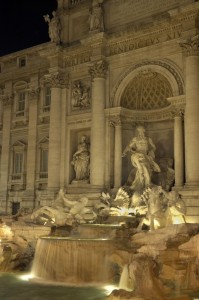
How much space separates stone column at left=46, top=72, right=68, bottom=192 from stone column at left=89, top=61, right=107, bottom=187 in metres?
2.49

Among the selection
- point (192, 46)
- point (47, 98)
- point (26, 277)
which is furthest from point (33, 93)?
point (26, 277)

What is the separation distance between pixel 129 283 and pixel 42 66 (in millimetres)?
17514

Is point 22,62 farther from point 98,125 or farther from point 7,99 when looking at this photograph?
point 98,125

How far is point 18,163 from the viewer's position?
27125 mm

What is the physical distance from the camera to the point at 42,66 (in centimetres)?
2659

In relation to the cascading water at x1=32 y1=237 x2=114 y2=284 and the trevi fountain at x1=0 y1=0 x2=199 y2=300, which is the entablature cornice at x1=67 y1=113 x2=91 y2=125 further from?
the cascading water at x1=32 y1=237 x2=114 y2=284

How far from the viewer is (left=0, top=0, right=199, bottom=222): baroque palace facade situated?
1942 cm

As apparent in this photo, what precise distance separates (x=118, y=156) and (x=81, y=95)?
4.45 meters

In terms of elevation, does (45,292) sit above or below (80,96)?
below

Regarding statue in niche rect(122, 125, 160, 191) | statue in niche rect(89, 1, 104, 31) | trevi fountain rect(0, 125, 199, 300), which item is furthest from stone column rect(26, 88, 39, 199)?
statue in niche rect(122, 125, 160, 191)

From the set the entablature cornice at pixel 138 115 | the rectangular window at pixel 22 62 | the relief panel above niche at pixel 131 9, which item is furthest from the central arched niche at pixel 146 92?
the rectangular window at pixel 22 62

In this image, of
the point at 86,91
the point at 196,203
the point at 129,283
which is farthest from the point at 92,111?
the point at 129,283

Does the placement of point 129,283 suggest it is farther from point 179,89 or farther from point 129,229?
point 179,89

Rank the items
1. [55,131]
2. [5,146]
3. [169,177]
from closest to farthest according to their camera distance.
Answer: [169,177]
[55,131]
[5,146]
